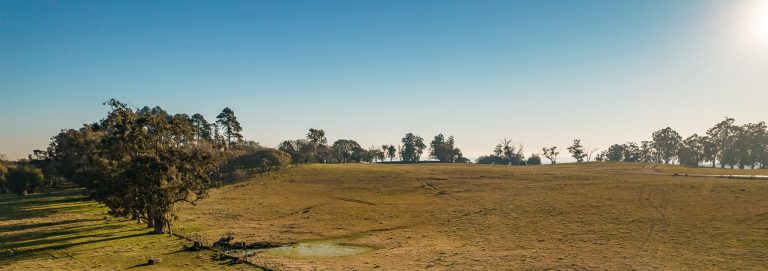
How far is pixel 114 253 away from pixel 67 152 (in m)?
66.5

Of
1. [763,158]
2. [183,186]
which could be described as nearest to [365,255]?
[183,186]

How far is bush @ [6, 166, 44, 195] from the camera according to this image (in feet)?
343

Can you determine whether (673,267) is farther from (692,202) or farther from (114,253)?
(114,253)

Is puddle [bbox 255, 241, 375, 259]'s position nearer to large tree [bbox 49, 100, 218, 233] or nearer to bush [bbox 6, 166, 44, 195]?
large tree [bbox 49, 100, 218, 233]

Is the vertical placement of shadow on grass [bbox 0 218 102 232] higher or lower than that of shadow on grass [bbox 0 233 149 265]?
higher

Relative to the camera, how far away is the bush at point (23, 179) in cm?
10456

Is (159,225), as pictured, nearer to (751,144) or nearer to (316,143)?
(316,143)

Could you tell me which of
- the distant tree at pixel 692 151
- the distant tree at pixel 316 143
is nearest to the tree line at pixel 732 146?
the distant tree at pixel 692 151

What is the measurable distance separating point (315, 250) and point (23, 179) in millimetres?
104388

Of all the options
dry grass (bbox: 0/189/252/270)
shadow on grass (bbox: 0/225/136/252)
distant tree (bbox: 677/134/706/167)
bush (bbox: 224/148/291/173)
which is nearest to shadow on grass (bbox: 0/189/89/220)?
dry grass (bbox: 0/189/252/270)

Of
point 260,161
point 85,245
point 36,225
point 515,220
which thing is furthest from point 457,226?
point 260,161

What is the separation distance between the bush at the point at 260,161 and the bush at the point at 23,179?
47.0 meters

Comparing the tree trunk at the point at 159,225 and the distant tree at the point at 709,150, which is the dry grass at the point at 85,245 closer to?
the tree trunk at the point at 159,225

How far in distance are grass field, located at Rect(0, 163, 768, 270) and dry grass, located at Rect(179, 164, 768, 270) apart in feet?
0.66
